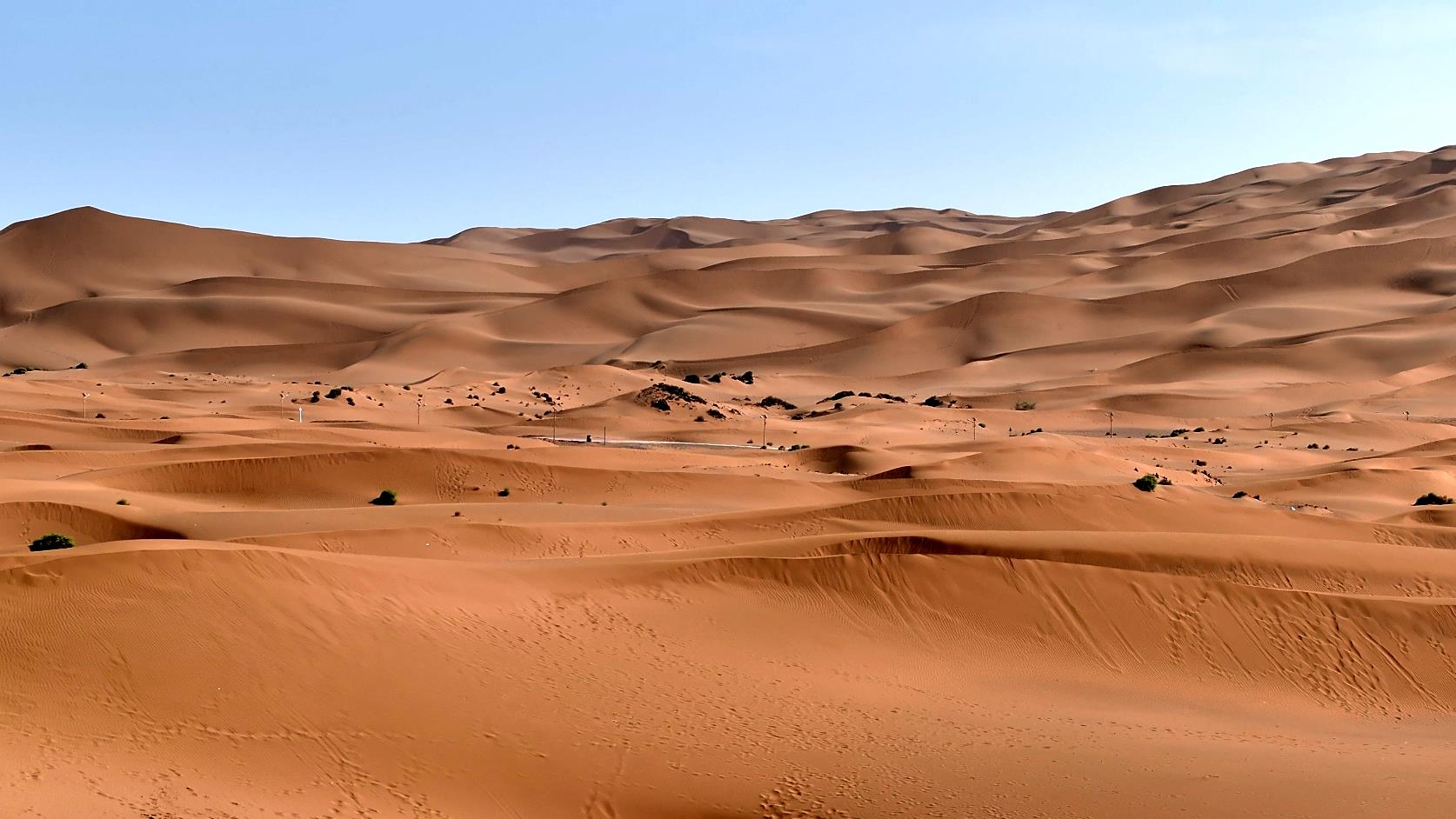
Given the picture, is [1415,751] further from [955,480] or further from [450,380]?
[450,380]

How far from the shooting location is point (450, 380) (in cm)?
6425

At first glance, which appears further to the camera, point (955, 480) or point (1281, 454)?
point (1281, 454)

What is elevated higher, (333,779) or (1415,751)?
(333,779)

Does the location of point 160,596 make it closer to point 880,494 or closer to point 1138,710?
point 1138,710

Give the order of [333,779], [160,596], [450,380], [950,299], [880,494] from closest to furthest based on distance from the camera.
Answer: [333,779], [160,596], [880,494], [450,380], [950,299]

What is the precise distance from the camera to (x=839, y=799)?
9.98 meters

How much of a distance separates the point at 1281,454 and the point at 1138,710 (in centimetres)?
3298

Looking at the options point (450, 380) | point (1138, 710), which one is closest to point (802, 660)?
point (1138, 710)

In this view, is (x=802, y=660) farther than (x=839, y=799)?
Yes

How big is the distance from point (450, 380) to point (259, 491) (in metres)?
36.6

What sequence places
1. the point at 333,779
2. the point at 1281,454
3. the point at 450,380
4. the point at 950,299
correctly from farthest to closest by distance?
the point at 950,299, the point at 450,380, the point at 1281,454, the point at 333,779

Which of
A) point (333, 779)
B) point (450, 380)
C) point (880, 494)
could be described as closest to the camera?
point (333, 779)

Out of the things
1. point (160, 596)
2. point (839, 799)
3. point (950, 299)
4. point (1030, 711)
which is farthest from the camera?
point (950, 299)

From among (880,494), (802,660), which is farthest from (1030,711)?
(880,494)
